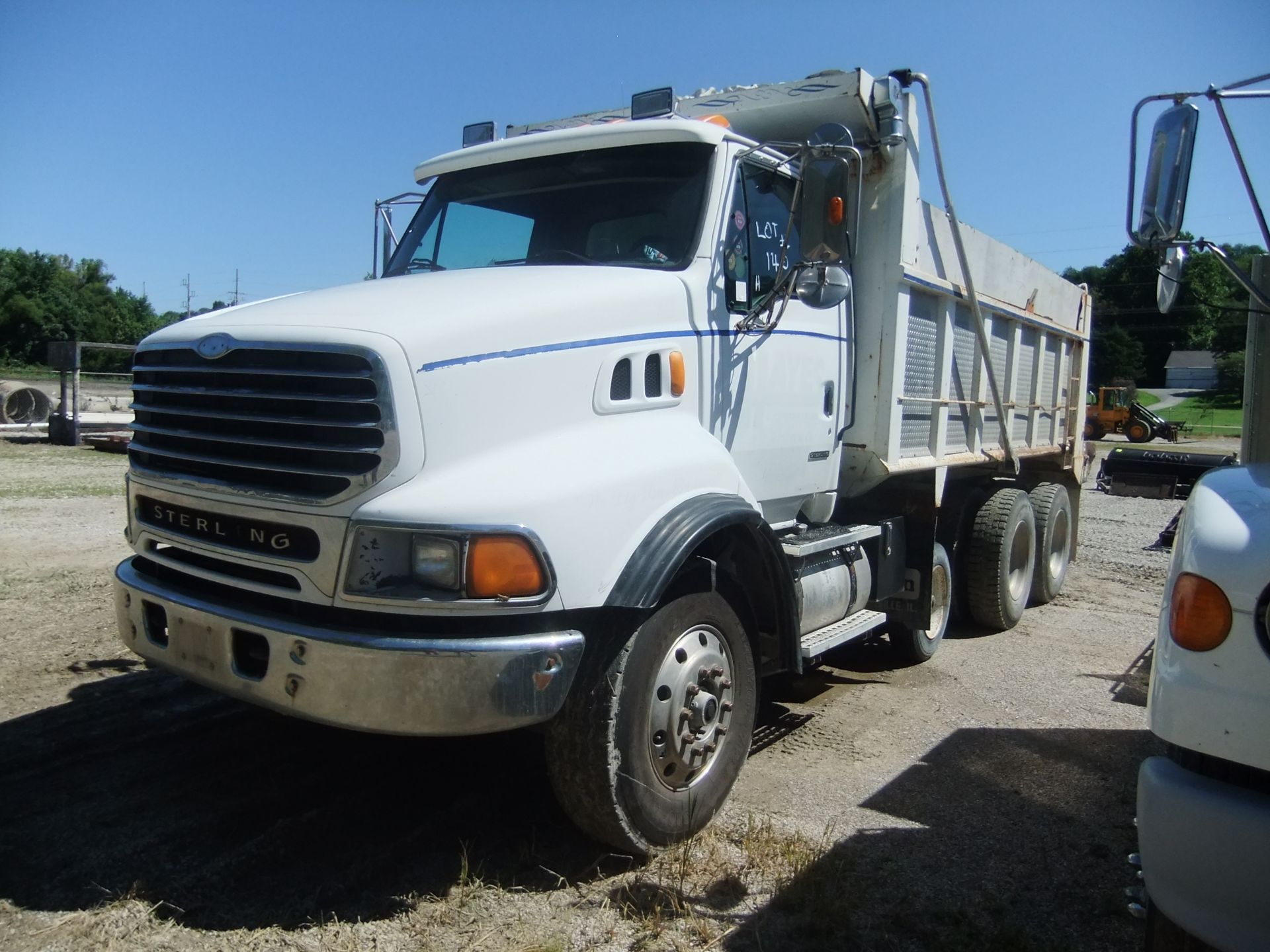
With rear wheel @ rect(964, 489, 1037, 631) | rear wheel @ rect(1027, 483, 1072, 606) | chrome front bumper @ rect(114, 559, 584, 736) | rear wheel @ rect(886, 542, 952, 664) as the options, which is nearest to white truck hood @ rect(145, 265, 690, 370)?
chrome front bumper @ rect(114, 559, 584, 736)

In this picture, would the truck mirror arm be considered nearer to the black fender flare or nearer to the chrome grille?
the black fender flare

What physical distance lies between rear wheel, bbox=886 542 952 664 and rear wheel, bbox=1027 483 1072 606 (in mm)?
1907

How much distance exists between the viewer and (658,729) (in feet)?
11.5

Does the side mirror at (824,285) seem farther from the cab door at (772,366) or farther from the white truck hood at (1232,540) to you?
the white truck hood at (1232,540)

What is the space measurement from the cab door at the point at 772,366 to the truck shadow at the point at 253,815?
5.76 feet

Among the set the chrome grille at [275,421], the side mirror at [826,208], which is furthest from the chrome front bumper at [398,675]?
the side mirror at [826,208]

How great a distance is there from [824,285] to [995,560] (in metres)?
3.95

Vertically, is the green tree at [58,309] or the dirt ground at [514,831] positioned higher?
the green tree at [58,309]

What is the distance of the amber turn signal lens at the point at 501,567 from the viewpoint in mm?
2945

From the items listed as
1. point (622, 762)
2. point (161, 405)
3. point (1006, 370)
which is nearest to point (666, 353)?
point (622, 762)

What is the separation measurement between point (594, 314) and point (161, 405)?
166 centimetres

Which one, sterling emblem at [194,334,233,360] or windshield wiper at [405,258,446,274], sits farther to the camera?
windshield wiper at [405,258,446,274]

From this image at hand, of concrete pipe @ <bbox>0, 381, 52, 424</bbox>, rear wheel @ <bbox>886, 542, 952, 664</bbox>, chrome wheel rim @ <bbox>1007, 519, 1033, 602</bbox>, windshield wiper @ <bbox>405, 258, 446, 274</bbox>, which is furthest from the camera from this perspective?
concrete pipe @ <bbox>0, 381, 52, 424</bbox>

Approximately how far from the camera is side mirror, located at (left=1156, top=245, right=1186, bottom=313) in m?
3.69
